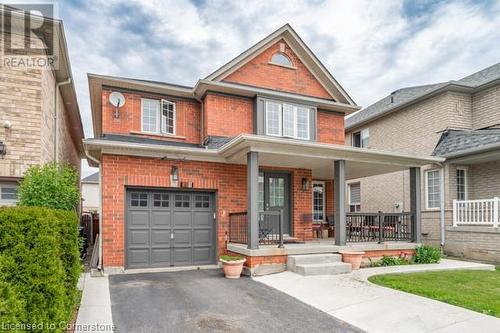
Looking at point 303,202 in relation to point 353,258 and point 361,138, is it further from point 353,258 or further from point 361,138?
point 361,138

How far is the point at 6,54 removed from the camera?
7.39 meters

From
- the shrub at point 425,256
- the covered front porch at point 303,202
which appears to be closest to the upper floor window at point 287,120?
the covered front porch at point 303,202

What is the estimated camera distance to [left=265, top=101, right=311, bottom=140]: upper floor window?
38.9 feet

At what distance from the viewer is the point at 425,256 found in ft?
34.5

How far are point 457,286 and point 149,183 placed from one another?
770 centimetres

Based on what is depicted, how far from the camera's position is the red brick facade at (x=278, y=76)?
39.8ft

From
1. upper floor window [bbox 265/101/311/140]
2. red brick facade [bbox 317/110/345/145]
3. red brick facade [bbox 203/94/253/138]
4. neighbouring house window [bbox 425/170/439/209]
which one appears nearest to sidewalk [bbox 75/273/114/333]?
red brick facade [bbox 203/94/253/138]

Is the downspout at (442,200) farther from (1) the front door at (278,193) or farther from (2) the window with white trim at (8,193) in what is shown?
(2) the window with white trim at (8,193)

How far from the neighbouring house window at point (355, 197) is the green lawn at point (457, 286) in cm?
948

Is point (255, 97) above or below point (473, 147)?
above

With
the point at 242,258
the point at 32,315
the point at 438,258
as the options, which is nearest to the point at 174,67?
the point at 242,258

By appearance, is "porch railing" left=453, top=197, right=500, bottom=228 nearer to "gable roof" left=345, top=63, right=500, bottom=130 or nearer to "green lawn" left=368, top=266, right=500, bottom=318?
"green lawn" left=368, top=266, right=500, bottom=318

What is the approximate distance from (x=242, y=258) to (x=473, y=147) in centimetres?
880

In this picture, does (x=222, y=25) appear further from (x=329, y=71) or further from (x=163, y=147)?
(x=163, y=147)
